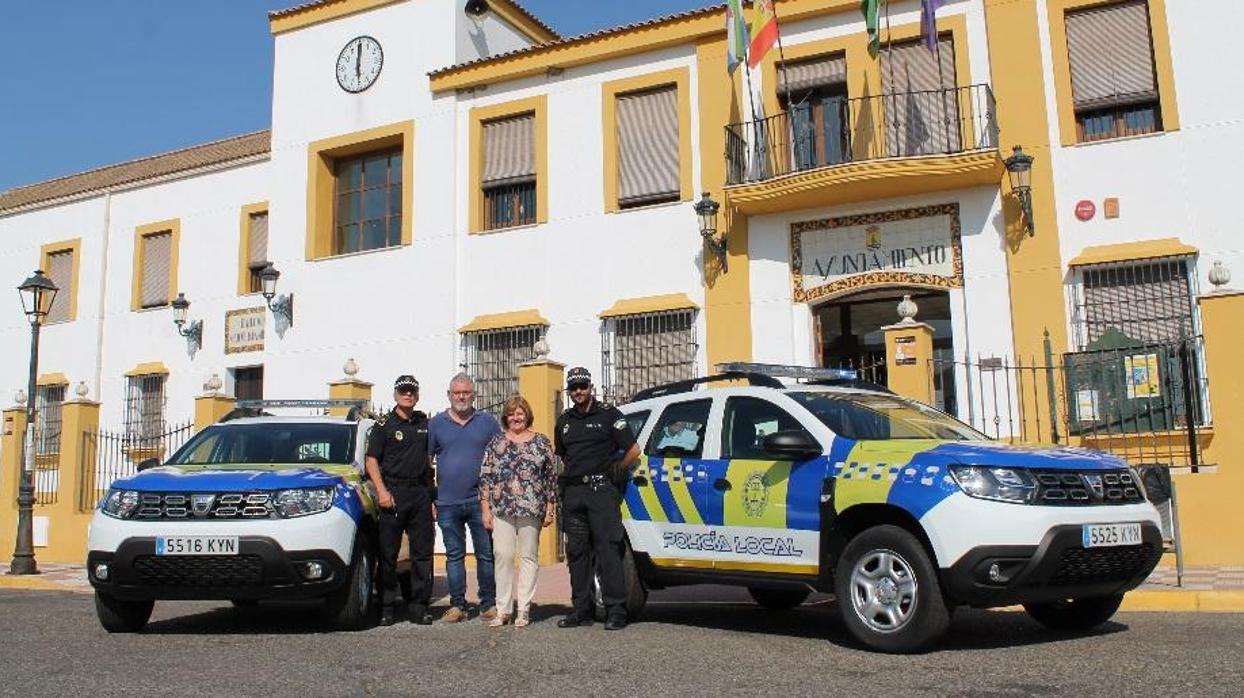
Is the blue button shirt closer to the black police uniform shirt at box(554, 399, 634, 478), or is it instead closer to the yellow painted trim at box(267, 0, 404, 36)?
the black police uniform shirt at box(554, 399, 634, 478)

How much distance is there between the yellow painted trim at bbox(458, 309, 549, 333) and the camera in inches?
669

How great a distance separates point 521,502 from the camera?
8141 mm

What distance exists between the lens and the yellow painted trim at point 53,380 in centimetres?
2178

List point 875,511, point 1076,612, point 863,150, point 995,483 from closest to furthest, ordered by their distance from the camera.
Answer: point 995,483
point 875,511
point 1076,612
point 863,150

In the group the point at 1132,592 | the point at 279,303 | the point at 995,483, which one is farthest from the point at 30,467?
the point at 1132,592

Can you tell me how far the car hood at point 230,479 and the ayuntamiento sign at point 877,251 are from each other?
28.8 feet

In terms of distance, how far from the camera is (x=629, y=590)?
26.4 ft

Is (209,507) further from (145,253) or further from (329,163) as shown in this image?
(145,253)

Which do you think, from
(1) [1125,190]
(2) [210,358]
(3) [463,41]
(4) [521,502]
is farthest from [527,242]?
(4) [521,502]

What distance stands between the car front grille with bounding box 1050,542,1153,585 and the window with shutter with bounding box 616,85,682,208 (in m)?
10.8

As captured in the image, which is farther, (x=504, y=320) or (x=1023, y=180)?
(x=504, y=320)

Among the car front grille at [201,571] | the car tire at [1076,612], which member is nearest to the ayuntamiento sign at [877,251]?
the car tire at [1076,612]

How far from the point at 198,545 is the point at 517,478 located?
2.24 m

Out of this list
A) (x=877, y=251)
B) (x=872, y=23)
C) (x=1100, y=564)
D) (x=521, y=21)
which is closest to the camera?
(x=1100, y=564)
